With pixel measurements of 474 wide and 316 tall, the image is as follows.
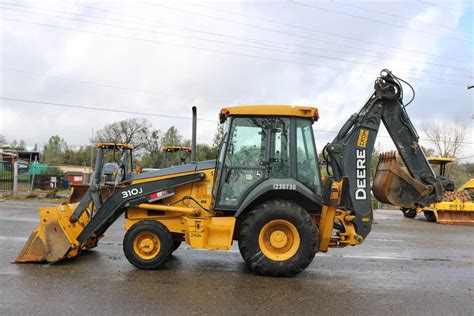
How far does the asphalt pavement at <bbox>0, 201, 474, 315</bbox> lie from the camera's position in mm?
4590

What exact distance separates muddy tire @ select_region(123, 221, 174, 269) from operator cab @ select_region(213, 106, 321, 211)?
35.7 inches

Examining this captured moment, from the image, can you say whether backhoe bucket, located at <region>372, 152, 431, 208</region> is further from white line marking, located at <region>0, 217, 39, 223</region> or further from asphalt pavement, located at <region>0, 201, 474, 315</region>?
white line marking, located at <region>0, 217, 39, 223</region>

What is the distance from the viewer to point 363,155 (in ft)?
21.3

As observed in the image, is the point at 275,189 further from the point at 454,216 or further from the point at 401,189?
the point at 454,216

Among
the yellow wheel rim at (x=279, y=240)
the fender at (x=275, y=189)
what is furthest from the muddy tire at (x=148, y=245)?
the yellow wheel rim at (x=279, y=240)

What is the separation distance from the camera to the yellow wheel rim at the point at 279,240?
19.0 feet

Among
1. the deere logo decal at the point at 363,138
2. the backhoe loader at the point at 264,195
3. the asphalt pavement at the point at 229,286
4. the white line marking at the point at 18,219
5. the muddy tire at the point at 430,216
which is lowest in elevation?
the muddy tire at the point at 430,216

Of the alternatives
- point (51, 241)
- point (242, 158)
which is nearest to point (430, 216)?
point (242, 158)

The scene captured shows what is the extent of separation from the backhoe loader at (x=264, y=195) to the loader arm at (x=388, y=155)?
0.05ft

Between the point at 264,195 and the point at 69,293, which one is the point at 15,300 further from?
the point at 264,195

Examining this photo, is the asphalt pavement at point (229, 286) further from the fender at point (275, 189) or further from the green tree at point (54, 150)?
the green tree at point (54, 150)

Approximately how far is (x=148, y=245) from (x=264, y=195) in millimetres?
1897

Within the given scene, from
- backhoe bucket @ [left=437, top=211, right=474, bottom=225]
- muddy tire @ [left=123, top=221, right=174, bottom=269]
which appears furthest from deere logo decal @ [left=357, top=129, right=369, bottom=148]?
backhoe bucket @ [left=437, top=211, right=474, bottom=225]

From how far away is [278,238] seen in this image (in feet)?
19.1
